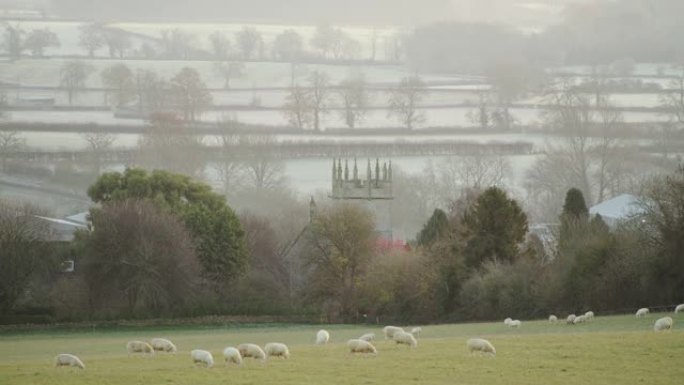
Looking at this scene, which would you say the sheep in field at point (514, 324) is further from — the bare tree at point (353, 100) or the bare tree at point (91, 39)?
the bare tree at point (91, 39)

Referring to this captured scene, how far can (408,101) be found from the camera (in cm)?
14438

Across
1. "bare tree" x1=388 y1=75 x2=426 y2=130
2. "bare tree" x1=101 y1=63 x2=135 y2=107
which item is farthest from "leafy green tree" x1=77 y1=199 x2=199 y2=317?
"bare tree" x1=101 y1=63 x2=135 y2=107

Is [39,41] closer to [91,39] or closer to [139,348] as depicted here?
[91,39]

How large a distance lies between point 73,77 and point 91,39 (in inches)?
604

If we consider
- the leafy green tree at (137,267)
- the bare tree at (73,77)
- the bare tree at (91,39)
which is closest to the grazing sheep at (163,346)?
the leafy green tree at (137,267)

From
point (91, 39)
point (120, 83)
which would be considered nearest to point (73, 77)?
point (120, 83)

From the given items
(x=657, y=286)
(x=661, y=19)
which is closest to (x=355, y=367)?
(x=657, y=286)

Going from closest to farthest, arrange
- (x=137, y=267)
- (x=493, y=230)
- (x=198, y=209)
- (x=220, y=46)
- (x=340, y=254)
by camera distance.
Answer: (x=493, y=230), (x=137, y=267), (x=340, y=254), (x=198, y=209), (x=220, y=46)

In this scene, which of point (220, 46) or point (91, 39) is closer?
point (91, 39)

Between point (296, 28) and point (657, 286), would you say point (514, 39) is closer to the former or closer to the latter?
point (296, 28)

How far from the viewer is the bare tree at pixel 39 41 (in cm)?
14950

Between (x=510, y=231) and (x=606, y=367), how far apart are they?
89.4ft

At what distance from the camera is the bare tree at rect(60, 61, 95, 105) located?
14062 cm

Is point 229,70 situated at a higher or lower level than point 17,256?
higher
